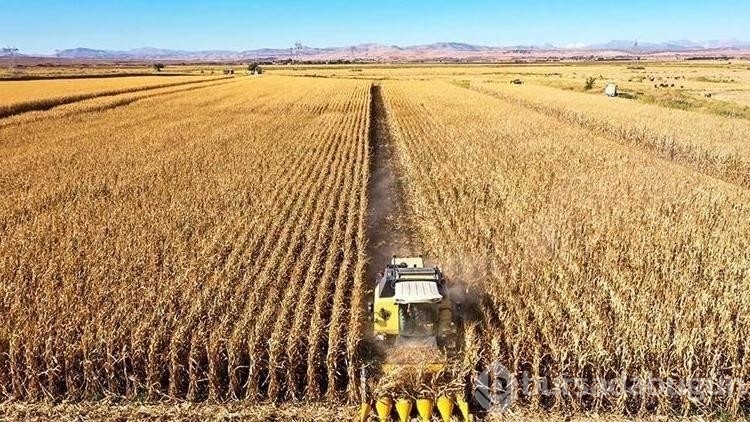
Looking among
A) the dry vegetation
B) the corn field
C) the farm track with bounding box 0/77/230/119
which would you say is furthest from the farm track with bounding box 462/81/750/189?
the farm track with bounding box 0/77/230/119

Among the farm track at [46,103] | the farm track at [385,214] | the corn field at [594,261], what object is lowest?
the farm track at [385,214]

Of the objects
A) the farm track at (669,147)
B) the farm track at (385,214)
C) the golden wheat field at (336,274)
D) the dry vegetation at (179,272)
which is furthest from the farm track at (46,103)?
the farm track at (669,147)

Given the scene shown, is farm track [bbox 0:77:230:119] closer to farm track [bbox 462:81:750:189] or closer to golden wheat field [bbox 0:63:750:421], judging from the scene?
golden wheat field [bbox 0:63:750:421]

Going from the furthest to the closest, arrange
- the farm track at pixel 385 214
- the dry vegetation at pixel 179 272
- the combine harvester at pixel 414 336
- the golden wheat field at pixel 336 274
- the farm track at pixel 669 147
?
the farm track at pixel 669 147, the farm track at pixel 385 214, the dry vegetation at pixel 179 272, the golden wheat field at pixel 336 274, the combine harvester at pixel 414 336

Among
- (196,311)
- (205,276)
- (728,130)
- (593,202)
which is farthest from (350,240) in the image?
(728,130)

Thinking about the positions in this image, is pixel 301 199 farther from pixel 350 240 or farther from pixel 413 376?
pixel 413 376

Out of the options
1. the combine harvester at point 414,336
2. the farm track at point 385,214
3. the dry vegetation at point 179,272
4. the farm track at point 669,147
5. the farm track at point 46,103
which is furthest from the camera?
the farm track at point 46,103

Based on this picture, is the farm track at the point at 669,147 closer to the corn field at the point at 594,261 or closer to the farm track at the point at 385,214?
the corn field at the point at 594,261
